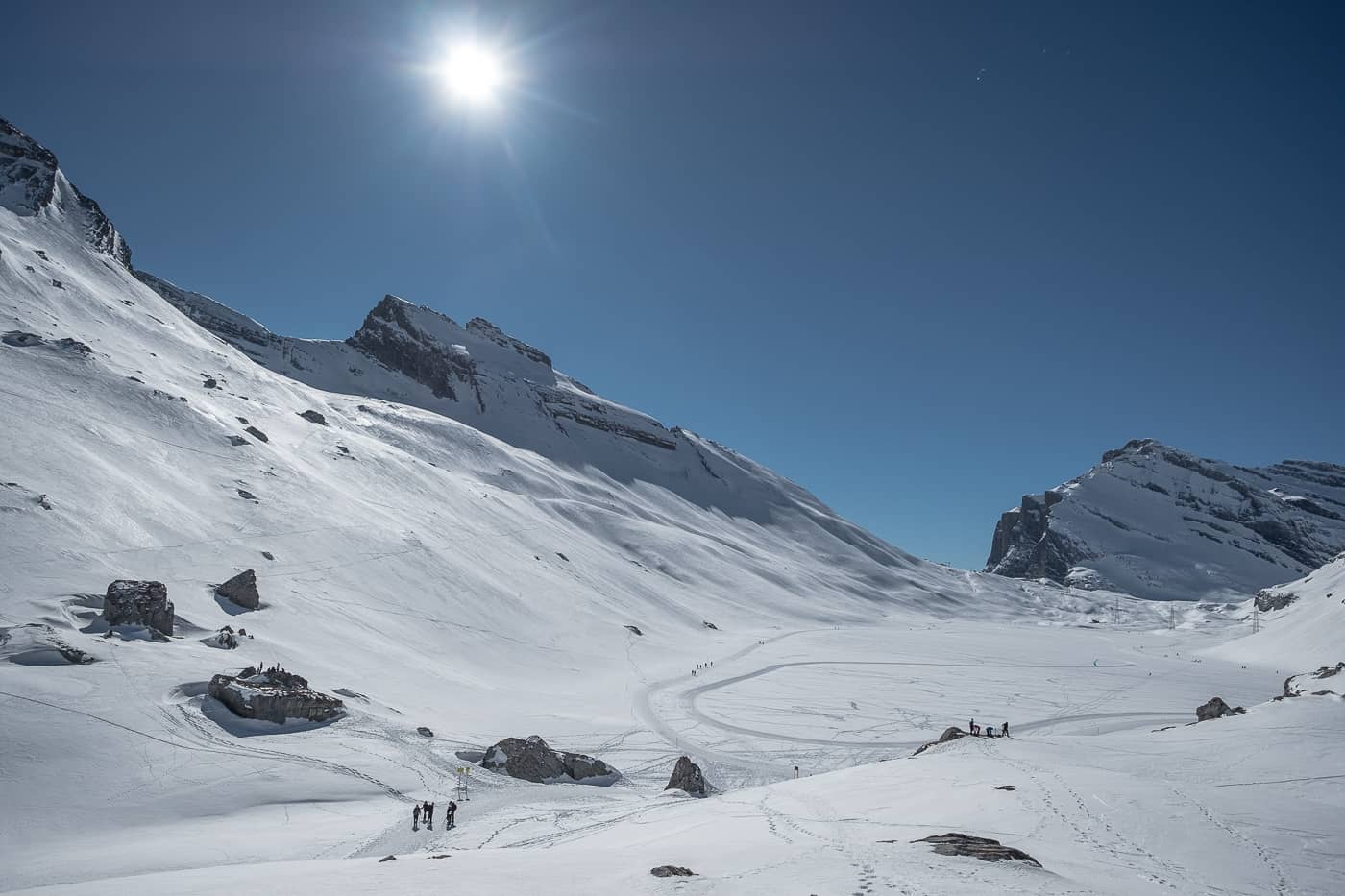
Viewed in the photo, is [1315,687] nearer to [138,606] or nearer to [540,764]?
[540,764]

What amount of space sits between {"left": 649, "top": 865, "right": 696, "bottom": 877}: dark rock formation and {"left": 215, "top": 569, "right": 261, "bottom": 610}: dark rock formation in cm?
4330

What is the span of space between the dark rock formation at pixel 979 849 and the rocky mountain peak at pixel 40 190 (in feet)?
459

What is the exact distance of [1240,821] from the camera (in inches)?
715

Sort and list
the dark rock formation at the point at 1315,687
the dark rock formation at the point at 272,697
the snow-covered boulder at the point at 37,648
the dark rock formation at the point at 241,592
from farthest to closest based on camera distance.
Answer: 1. the dark rock formation at the point at 241,592
2. the dark rock formation at the point at 1315,687
3. the dark rock formation at the point at 272,697
4. the snow-covered boulder at the point at 37,648

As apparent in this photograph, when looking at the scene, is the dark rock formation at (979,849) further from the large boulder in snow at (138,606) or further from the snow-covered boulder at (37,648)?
the large boulder in snow at (138,606)

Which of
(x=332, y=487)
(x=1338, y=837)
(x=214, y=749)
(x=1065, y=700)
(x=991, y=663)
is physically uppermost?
(x=332, y=487)

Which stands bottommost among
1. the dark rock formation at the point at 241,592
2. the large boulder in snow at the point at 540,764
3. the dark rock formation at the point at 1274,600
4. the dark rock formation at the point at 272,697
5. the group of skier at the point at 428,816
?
the group of skier at the point at 428,816

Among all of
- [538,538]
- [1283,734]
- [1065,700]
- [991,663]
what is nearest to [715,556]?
[538,538]

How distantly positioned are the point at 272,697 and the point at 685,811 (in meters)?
22.1

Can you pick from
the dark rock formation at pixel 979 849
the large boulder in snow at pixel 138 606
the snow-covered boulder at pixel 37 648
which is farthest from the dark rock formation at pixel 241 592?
the dark rock formation at pixel 979 849

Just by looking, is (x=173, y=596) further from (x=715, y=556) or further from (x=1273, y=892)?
(x=715, y=556)

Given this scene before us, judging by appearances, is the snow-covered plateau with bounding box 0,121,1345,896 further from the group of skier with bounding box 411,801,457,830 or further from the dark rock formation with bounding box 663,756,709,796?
the dark rock formation with bounding box 663,756,709,796

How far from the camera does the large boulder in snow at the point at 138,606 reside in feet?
120

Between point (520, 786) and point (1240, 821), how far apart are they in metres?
28.4
